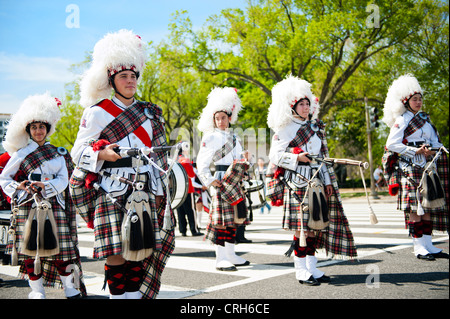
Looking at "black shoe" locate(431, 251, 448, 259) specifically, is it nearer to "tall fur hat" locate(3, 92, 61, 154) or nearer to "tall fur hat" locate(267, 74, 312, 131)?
"tall fur hat" locate(267, 74, 312, 131)

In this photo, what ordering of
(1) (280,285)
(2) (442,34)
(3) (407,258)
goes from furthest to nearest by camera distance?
(2) (442,34) < (3) (407,258) < (1) (280,285)

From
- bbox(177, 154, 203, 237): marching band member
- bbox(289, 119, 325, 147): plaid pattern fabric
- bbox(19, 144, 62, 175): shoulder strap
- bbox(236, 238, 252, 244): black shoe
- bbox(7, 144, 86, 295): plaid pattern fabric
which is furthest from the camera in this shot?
bbox(177, 154, 203, 237): marching band member

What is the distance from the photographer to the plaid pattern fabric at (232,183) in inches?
224

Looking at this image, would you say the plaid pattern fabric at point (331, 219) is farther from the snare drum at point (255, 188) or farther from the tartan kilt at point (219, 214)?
the snare drum at point (255, 188)

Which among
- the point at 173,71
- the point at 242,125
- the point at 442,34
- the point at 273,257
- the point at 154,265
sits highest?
the point at 442,34

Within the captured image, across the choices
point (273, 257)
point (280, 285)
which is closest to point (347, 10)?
point (273, 257)

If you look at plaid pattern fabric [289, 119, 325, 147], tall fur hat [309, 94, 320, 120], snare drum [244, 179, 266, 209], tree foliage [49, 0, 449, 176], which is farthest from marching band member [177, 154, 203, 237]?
tree foliage [49, 0, 449, 176]

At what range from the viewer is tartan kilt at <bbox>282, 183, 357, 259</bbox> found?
182 inches

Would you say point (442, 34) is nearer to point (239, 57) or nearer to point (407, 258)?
point (239, 57)

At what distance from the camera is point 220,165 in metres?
5.83

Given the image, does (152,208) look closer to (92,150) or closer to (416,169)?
(92,150)

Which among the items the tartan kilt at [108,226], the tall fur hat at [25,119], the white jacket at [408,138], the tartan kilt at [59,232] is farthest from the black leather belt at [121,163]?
the white jacket at [408,138]
